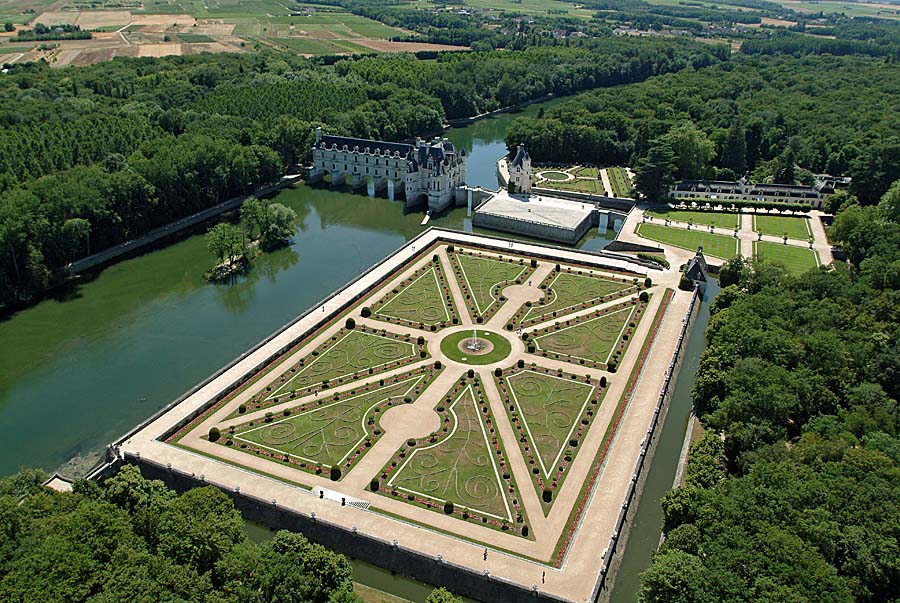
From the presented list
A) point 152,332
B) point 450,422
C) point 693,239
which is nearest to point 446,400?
point 450,422

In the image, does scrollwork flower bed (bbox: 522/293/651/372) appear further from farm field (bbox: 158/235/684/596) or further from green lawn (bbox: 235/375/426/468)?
green lawn (bbox: 235/375/426/468)

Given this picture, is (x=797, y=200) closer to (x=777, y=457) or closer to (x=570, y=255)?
(x=570, y=255)

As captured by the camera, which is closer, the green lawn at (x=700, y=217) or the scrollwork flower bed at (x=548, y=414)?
the scrollwork flower bed at (x=548, y=414)

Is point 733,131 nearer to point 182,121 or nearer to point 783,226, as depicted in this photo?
point 783,226

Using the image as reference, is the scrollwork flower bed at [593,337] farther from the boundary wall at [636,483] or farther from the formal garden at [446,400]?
the boundary wall at [636,483]

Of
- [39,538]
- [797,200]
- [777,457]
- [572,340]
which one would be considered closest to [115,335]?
[39,538]

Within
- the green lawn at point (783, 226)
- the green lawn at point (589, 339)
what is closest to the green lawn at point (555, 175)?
the green lawn at point (783, 226)

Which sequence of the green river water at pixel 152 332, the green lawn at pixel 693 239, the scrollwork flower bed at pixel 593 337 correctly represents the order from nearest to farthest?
the green river water at pixel 152 332
the scrollwork flower bed at pixel 593 337
the green lawn at pixel 693 239

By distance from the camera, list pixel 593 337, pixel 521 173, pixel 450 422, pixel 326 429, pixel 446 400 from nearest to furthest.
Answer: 1. pixel 326 429
2. pixel 450 422
3. pixel 446 400
4. pixel 593 337
5. pixel 521 173
